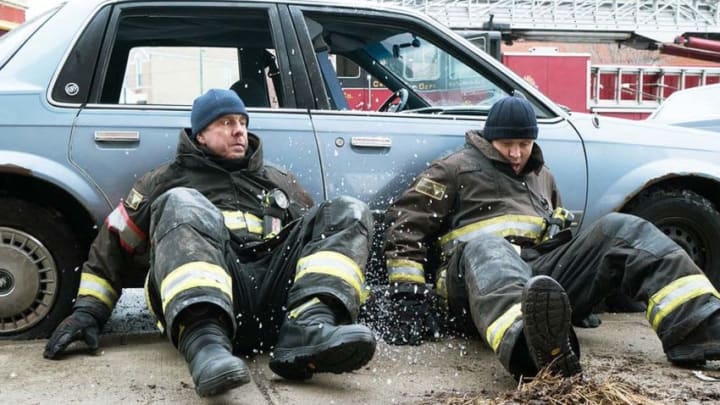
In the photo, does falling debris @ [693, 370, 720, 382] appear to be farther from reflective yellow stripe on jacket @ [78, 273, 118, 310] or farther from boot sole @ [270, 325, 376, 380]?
reflective yellow stripe on jacket @ [78, 273, 118, 310]

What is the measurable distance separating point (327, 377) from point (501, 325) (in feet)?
2.18

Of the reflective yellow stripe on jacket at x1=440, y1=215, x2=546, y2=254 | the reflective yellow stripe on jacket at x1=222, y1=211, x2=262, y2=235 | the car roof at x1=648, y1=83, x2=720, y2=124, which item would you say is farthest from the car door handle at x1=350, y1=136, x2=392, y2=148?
the car roof at x1=648, y1=83, x2=720, y2=124

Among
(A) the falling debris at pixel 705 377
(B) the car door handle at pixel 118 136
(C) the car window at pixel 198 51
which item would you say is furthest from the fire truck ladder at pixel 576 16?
(A) the falling debris at pixel 705 377

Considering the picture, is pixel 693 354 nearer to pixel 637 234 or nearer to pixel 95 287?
pixel 637 234

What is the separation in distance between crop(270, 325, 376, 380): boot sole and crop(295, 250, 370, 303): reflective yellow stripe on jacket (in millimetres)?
313

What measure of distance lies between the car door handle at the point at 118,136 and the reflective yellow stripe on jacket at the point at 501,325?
1.84 meters

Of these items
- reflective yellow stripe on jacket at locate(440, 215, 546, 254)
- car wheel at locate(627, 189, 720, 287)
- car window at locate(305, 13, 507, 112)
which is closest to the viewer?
reflective yellow stripe on jacket at locate(440, 215, 546, 254)

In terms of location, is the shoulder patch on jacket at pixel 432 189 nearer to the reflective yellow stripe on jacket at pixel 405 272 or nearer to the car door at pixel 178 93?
the reflective yellow stripe on jacket at pixel 405 272

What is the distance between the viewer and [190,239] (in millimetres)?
3090

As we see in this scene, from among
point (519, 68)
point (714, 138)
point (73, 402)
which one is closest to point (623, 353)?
point (714, 138)

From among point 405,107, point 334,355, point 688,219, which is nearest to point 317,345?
point 334,355

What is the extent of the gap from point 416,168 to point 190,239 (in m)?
1.46

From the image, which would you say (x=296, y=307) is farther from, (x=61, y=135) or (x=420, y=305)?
(x=61, y=135)

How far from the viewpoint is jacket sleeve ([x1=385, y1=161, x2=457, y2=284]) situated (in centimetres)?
384
